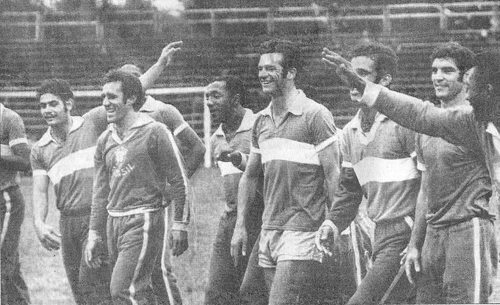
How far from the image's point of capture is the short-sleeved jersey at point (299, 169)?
13.2 ft

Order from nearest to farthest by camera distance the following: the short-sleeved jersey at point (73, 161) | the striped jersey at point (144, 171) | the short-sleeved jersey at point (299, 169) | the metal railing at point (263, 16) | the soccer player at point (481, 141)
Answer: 1. the soccer player at point (481, 141)
2. the short-sleeved jersey at point (299, 169)
3. the striped jersey at point (144, 171)
4. the metal railing at point (263, 16)
5. the short-sleeved jersey at point (73, 161)

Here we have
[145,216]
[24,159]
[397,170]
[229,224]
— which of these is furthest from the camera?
[24,159]

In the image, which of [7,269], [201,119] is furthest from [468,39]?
[7,269]

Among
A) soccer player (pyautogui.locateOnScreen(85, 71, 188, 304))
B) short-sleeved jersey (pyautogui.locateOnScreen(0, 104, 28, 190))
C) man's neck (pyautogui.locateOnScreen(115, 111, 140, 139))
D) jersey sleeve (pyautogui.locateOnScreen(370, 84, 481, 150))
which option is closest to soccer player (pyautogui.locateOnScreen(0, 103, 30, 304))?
short-sleeved jersey (pyautogui.locateOnScreen(0, 104, 28, 190))

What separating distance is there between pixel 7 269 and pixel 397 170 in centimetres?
223

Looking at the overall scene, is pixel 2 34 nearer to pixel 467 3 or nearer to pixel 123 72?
pixel 123 72

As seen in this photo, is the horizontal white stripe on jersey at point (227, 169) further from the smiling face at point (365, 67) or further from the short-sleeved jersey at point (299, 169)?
the smiling face at point (365, 67)

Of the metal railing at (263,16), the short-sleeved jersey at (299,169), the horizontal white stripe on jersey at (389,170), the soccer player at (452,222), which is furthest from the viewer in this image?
the metal railing at (263,16)

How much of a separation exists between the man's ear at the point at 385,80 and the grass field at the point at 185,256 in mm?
1089

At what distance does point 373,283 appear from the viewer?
396 centimetres

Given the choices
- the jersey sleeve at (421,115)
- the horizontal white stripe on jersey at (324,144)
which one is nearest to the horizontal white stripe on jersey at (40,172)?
the horizontal white stripe on jersey at (324,144)

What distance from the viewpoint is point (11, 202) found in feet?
16.3

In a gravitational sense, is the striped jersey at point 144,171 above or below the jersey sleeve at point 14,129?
below

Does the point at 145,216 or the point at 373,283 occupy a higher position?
the point at 145,216
